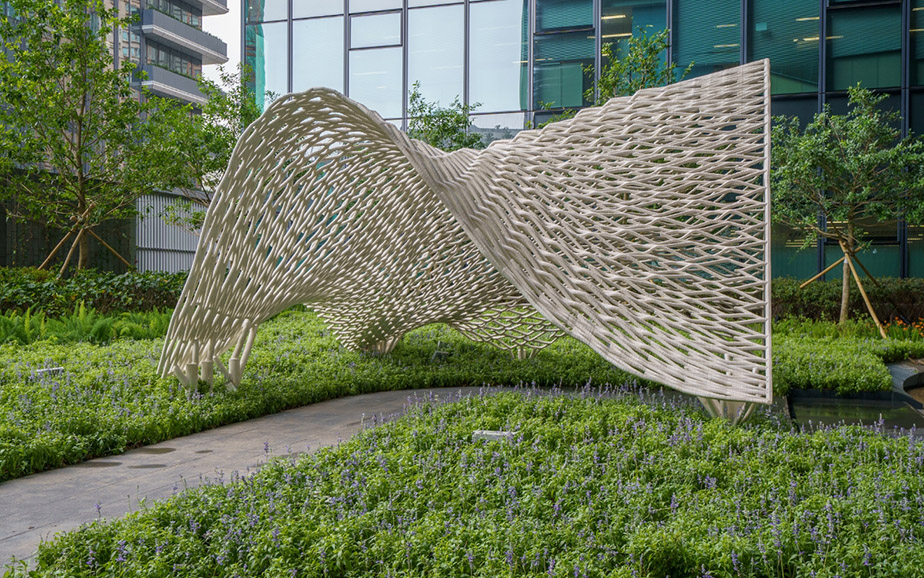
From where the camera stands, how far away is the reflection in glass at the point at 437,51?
20156 mm

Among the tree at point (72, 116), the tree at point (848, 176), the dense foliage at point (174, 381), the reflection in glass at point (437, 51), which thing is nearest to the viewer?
the dense foliage at point (174, 381)

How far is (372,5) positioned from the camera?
21062 millimetres

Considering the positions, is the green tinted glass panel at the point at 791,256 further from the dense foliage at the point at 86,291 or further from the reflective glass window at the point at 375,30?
the dense foliage at the point at 86,291

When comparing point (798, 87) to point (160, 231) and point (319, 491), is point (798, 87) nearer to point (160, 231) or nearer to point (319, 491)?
point (319, 491)

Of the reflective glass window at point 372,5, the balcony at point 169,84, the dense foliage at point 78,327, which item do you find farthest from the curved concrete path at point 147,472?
the balcony at point 169,84

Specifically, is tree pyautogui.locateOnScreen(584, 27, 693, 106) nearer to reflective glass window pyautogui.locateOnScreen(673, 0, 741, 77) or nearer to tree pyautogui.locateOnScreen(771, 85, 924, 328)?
tree pyautogui.locateOnScreen(771, 85, 924, 328)

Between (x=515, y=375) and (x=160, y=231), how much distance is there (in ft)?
60.6

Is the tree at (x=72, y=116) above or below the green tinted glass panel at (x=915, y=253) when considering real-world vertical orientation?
above

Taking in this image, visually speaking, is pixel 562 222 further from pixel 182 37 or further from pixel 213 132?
pixel 182 37

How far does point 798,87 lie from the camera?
53.8 feet

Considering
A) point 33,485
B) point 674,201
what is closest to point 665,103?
point 674,201

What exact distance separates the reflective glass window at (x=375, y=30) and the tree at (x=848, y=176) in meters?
11.7

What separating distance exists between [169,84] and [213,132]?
28748 mm

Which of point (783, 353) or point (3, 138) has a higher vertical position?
point (3, 138)
